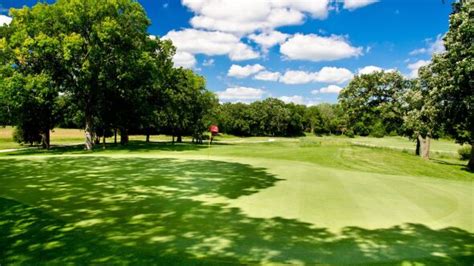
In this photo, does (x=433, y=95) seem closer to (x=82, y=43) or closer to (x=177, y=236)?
(x=177, y=236)

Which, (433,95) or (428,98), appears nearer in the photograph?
(433,95)

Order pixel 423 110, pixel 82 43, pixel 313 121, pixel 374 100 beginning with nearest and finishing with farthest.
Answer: pixel 423 110 < pixel 82 43 < pixel 374 100 < pixel 313 121

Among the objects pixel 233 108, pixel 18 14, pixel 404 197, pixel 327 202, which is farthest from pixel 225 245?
pixel 233 108

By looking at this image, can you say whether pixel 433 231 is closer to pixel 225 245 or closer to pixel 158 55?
pixel 225 245

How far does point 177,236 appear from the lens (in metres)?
7.24

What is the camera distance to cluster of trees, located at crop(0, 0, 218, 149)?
3139 centimetres

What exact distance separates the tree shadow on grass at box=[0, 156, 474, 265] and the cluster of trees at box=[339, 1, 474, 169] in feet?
64.8

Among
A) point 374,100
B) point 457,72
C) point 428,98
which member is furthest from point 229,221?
point 374,100

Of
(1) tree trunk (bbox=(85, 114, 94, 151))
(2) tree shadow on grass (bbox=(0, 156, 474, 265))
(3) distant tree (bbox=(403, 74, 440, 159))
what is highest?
(3) distant tree (bbox=(403, 74, 440, 159))

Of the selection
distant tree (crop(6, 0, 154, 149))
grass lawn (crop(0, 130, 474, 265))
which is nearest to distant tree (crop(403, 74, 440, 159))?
grass lawn (crop(0, 130, 474, 265))

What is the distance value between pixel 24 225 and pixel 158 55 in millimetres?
40726

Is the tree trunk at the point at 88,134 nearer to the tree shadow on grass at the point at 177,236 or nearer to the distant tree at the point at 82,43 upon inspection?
the distant tree at the point at 82,43

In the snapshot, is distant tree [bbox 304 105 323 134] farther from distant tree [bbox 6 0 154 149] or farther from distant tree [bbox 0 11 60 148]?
distant tree [bbox 0 11 60 148]

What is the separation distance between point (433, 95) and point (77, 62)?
32.2 m
